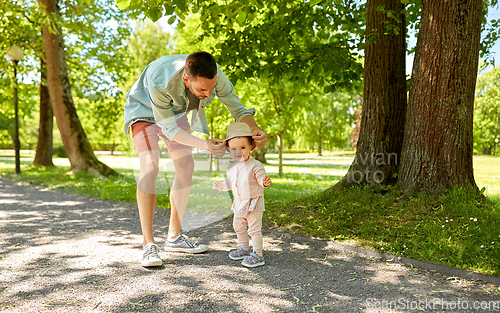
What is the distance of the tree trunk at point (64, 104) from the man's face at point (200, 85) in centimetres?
989

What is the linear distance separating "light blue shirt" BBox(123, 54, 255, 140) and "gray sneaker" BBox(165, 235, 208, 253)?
1.36 meters

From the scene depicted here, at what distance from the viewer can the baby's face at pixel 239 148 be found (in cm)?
350

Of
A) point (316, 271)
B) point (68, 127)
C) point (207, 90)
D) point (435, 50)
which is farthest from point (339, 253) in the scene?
point (68, 127)

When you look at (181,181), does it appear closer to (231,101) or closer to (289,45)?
(231,101)

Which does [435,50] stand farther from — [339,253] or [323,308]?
[323,308]

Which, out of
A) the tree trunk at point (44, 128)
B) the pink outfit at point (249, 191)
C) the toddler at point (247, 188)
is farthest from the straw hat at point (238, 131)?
the tree trunk at point (44, 128)

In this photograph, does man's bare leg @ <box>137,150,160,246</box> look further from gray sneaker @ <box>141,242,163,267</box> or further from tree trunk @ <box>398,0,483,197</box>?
tree trunk @ <box>398,0,483,197</box>

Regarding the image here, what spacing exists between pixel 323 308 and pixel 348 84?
5625mm

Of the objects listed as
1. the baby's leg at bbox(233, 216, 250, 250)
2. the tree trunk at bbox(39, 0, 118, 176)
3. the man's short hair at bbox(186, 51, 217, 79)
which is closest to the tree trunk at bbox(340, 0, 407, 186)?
the baby's leg at bbox(233, 216, 250, 250)

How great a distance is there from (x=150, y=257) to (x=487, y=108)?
4247 centimetres

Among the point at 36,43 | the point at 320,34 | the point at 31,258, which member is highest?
the point at 36,43

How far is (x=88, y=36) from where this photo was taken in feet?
48.0

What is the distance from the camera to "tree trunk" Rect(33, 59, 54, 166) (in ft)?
52.1

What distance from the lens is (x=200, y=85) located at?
129 inches
